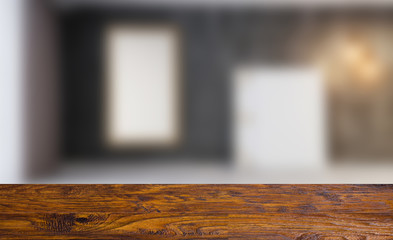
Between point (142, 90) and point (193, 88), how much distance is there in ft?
0.55

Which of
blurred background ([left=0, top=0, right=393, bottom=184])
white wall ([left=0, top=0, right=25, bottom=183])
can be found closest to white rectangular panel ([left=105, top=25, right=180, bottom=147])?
blurred background ([left=0, top=0, right=393, bottom=184])

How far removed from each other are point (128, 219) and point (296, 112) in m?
0.64

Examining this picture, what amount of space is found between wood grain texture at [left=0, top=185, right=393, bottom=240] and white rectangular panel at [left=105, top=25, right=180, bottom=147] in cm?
18

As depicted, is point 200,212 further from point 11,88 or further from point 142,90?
point 11,88

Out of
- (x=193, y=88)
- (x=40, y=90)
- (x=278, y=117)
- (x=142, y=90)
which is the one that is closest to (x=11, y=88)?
(x=40, y=90)

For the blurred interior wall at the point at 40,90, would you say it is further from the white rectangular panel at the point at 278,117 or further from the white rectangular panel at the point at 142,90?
the white rectangular panel at the point at 278,117

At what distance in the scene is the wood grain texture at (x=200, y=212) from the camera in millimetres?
1119

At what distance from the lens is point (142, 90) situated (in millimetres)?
1189

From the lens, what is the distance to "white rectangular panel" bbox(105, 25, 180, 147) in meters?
1.18

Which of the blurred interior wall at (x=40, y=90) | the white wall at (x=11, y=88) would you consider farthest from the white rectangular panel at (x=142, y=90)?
the white wall at (x=11, y=88)

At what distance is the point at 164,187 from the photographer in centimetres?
115

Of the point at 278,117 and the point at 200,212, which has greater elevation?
the point at 278,117

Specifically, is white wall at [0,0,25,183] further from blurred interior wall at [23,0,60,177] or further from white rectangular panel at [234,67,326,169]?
white rectangular panel at [234,67,326,169]

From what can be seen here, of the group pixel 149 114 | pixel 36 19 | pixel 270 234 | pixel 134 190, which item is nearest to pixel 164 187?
pixel 134 190
